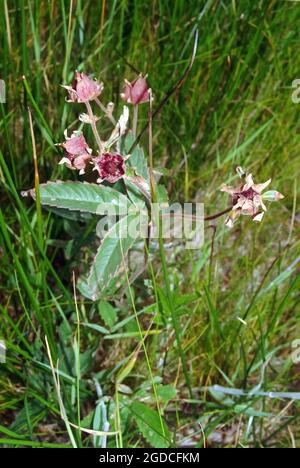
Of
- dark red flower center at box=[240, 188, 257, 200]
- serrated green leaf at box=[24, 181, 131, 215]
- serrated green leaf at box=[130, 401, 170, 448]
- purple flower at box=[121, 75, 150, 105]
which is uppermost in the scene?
purple flower at box=[121, 75, 150, 105]

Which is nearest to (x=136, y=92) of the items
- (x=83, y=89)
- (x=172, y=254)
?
(x=83, y=89)

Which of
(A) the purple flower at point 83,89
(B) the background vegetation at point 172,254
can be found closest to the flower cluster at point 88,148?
(A) the purple flower at point 83,89

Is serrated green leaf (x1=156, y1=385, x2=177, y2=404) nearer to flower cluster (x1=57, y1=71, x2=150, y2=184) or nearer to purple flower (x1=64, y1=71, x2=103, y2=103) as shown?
flower cluster (x1=57, y1=71, x2=150, y2=184)

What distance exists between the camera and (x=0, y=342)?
3.53 feet

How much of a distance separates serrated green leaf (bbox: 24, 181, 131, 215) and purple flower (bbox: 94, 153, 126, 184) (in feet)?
0.38

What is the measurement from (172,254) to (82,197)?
1.21ft

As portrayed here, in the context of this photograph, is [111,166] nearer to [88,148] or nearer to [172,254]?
[88,148]

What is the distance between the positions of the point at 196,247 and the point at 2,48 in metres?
0.60

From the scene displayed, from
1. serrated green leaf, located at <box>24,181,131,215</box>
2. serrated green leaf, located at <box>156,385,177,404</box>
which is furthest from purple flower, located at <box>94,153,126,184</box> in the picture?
serrated green leaf, located at <box>156,385,177,404</box>

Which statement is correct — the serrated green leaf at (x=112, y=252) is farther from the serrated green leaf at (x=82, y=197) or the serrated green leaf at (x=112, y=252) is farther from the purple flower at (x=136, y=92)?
the purple flower at (x=136, y=92)

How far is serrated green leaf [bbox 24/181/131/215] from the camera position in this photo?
934 mm

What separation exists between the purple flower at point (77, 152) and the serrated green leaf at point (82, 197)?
3.7 inches
